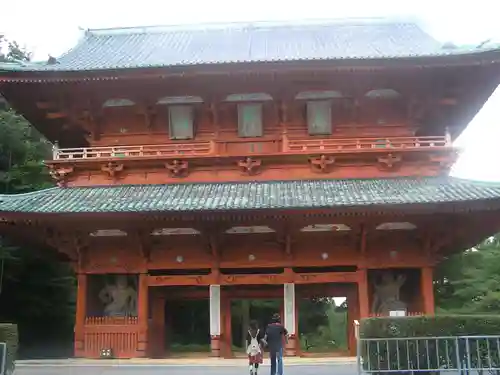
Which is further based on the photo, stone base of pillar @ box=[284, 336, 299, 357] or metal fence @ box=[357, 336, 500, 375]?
stone base of pillar @ box=[284, 336, 299, 357]

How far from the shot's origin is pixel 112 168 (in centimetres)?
1994

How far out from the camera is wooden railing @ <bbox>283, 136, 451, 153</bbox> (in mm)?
19578

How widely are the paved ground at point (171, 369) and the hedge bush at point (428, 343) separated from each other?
2735 mm

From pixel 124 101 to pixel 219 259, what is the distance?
22.2ft

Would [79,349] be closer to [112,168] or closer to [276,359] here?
[112,168]

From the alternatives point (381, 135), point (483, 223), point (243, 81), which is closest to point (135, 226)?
point (243, 81)

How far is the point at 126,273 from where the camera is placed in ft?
63.6

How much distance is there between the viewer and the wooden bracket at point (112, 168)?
19.9 metres

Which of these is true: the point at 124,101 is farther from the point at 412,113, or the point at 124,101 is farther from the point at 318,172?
the point at 412,113


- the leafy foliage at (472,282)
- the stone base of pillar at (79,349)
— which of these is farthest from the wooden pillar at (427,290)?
the stone base of pillar at (79,349)

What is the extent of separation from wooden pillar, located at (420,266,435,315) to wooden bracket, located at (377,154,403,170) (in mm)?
3588

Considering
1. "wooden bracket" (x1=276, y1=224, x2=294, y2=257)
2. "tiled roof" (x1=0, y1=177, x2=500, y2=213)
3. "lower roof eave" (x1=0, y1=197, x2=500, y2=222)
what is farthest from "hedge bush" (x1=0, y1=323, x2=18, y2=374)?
"wooden bracket" (x1=276, y1=224, x2=294, y2=257)

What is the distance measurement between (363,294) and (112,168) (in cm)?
954

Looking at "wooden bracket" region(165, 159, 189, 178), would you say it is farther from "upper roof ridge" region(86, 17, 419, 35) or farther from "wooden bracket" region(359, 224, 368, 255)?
"upper roof ridge" region(86, 17, 419, 35)
